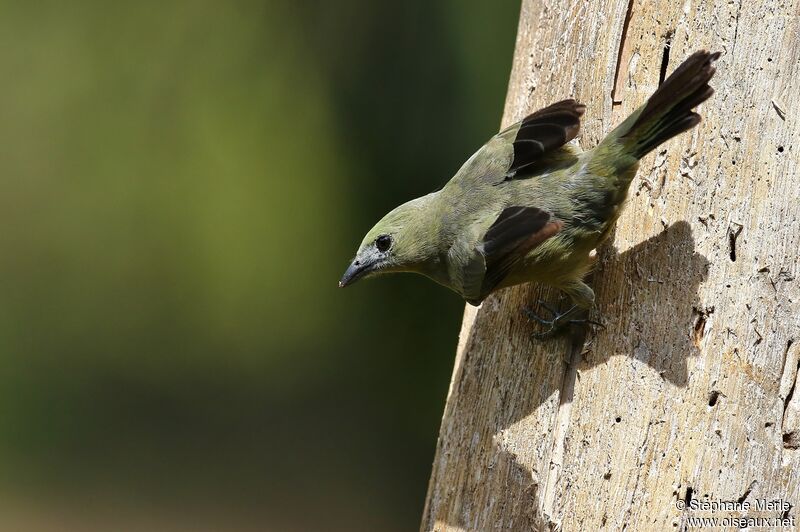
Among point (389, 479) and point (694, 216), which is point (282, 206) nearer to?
point (389, 479)

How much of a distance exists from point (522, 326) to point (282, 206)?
5.84 meters

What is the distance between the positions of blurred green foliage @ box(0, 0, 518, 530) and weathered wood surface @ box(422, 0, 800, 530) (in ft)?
16.5

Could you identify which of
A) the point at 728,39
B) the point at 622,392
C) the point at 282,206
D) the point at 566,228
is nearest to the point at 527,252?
the point at 566,228

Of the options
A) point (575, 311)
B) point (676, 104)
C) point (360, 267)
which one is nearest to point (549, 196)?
point (575, 311)

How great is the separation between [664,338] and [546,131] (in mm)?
984

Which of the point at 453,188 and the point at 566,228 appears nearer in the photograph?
the point at 566,228

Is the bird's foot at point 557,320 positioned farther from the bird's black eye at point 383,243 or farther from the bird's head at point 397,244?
the bird's black eye at point 383,243

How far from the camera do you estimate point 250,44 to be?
8.90 m

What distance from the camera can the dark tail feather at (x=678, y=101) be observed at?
2.94 meters

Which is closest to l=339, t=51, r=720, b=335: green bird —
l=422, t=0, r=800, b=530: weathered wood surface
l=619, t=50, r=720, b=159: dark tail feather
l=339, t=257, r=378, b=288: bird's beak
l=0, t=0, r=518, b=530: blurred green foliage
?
l=619, t=50, r=720, b=159: dark tail feather

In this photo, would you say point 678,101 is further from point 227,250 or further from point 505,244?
point 227,250

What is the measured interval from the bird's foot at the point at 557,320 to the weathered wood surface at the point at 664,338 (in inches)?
2.7

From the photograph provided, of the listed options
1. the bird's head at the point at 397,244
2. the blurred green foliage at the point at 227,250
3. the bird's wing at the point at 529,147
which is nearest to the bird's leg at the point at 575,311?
the bird's wing at the point at 529,147

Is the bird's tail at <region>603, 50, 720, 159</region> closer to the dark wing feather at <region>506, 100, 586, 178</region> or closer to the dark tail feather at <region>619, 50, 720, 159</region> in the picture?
the dark tail feather at <region>619, 50, 720, 159</region>
